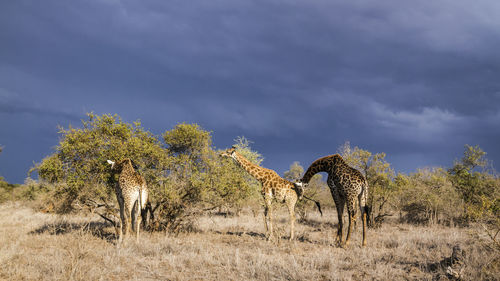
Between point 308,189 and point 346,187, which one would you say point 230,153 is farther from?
point 308,189

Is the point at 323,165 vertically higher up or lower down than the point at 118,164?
higher up

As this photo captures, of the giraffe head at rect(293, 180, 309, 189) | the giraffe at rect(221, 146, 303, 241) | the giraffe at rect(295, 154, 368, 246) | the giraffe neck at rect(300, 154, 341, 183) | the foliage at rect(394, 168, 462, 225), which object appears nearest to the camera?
the giraffe at rect(295, 154, 368, 246)

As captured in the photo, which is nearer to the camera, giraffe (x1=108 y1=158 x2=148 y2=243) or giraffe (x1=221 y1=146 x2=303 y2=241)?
giraffe (x1=108 y1=158 x2=148 y2=243)

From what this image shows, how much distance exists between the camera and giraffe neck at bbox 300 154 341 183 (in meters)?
12.8

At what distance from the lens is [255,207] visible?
21828 millimetres

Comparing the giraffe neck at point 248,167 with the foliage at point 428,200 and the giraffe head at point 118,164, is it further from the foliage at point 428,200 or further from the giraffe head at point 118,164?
the foliage at point 428,200

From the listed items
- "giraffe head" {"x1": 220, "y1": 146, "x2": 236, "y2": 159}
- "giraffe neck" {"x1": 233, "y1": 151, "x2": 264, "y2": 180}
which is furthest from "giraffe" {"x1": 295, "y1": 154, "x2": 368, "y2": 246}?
"giraffe head" {"x1": 220, "y1": 146, "x2": 236, "y2": 159}

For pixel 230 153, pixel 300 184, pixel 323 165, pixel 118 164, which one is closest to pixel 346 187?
pixel 323 165

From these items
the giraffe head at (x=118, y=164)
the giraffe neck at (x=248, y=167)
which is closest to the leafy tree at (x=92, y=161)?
the giraffe head at (x=118, y=164)

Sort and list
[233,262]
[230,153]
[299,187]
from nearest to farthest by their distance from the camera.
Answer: [233,262] → [299,187] → [230,153]

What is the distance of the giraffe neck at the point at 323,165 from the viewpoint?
503 inches

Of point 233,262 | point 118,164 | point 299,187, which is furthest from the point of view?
point 299,187

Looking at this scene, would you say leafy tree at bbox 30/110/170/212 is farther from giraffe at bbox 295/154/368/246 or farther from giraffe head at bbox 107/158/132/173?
giraffe at bbox 295/154/368/246

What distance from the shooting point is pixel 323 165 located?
516 inches
